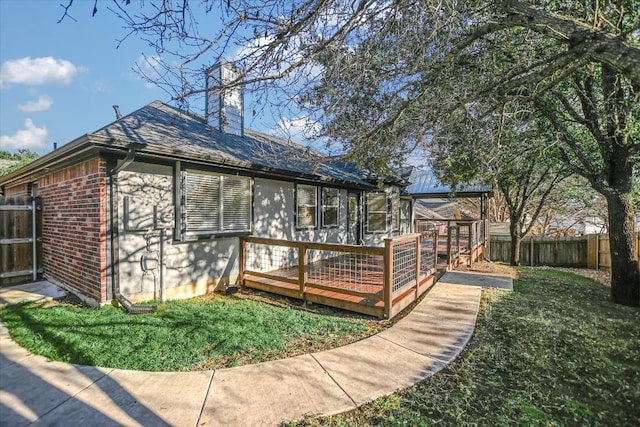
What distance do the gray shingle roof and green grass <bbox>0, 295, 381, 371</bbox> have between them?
8.97ft

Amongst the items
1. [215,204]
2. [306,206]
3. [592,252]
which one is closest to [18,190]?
[215,204]

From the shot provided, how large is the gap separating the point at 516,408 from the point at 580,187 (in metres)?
17.0

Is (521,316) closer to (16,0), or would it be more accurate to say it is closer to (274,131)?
(274,131)

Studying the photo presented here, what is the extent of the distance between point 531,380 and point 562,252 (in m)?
14.1

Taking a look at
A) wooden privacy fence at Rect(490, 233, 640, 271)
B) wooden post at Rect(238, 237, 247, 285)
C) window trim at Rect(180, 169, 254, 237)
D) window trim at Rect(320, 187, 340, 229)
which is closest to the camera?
window trim at Rect(180, 169, 254, 237)

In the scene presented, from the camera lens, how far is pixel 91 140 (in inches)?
185

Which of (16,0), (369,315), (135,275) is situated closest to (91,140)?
(16,0)

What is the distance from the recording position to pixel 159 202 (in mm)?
5855

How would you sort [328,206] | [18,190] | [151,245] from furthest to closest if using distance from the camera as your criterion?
[328,206], [18,190], [151,245]

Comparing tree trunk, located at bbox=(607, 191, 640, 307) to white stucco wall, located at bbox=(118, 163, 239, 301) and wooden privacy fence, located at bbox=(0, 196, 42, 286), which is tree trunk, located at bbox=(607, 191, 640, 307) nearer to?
white stucco wall, located at bbox=(118, 163, 239, 301)

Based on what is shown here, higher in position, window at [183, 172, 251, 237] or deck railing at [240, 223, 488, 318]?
window at [183, 172, 251, 237]

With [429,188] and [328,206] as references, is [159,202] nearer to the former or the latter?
[328,206]

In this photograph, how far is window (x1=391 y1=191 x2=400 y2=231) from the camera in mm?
13016

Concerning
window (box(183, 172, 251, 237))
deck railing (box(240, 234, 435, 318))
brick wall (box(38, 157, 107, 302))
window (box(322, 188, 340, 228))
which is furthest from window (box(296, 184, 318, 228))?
brick wall (box(38, 157, 107, 302))
